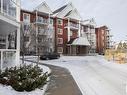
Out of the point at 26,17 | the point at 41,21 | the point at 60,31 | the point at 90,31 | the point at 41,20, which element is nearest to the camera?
the point at 26,17

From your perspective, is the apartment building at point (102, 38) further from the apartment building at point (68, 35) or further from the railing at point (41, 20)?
the railing at point (41, 20)

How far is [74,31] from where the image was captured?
6316cm

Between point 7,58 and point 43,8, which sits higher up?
point 43,8

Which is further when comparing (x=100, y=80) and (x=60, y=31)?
(x=60, y=31)

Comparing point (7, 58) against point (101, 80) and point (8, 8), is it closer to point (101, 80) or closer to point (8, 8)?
point (8, 8)

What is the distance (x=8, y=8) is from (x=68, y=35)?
4388cm

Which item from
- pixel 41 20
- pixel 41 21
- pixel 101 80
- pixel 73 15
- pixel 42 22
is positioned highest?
pixel 73 15

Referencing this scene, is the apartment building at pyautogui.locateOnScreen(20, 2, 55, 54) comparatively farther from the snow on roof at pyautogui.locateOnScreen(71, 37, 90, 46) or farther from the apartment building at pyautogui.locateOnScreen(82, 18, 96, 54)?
the apartment building at pyautogui.locateOnScreen(82, 18, 96, 54)

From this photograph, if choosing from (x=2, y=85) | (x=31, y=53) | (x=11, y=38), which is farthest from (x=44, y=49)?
(x=2, y=85)

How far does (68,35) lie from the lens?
2391 inches

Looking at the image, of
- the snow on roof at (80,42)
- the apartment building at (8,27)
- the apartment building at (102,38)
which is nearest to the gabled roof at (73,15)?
the snow on roof at (80,42)

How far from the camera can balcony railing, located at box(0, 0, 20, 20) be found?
614 inches

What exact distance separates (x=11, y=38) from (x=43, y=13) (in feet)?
103

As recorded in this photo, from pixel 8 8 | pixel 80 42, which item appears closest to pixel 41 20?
pixel 80 42
